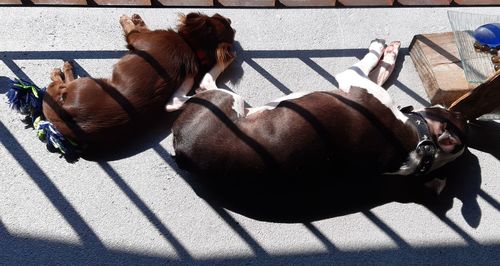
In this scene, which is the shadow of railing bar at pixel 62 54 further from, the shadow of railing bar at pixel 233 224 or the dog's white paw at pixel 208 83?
the shadow of railing bar at pixel 233 224

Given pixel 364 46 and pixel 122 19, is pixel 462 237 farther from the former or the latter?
A: pixel 122 19

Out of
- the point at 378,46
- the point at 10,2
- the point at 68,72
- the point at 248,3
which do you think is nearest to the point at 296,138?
the point at 378,46

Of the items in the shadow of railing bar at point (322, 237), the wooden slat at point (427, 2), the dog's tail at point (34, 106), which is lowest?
the shadow of railing bar at point (322, 237)

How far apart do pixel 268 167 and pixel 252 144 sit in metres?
0.15

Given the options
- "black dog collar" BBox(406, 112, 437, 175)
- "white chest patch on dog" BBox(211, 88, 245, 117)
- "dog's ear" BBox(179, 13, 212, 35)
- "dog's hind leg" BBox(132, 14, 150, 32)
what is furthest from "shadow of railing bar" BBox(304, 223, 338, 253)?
"dog's hind leg" BBox(132, 14, 150, 32)

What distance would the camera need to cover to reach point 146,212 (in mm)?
2635

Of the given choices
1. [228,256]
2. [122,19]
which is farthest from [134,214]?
[122,19]

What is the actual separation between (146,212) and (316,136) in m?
1.11

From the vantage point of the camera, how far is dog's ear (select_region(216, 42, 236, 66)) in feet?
9.59

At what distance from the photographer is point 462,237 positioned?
2666 millimetres

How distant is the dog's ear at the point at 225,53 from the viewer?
292 cm

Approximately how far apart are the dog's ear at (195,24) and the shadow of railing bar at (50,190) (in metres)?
1.27

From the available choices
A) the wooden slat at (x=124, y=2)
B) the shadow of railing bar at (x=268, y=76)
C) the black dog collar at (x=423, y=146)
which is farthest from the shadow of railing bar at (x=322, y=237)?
the wooden slat at (x=124, y=2)

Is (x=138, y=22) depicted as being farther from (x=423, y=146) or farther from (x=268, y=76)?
(x=423, y=146)
